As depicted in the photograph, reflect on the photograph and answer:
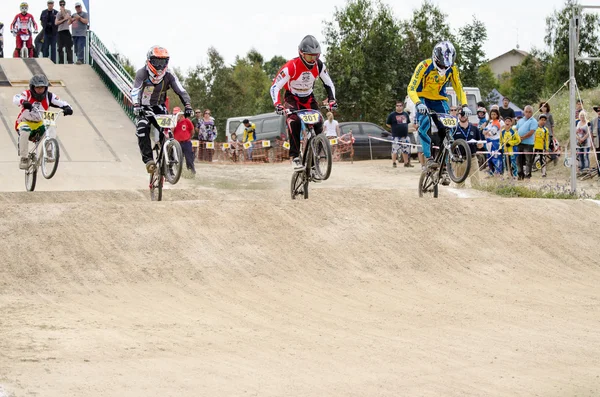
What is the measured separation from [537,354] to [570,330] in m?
1.27

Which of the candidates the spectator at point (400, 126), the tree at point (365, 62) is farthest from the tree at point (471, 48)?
the spectator at point (400, 126)

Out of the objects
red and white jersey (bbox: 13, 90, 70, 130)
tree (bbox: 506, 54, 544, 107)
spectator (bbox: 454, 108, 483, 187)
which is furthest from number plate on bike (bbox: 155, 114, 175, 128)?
tree (bbox: 506, 54, 544, 107)

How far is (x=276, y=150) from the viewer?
101 ft

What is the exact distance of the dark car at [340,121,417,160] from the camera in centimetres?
3115

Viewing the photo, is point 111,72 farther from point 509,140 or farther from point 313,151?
point 313,151

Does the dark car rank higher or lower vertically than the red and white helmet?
lower

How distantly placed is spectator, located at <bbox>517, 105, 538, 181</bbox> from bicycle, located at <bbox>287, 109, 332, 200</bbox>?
8.39 m

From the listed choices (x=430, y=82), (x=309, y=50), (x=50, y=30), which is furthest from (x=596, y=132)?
(x=50, y=30)

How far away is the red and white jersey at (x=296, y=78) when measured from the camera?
47.8 ft

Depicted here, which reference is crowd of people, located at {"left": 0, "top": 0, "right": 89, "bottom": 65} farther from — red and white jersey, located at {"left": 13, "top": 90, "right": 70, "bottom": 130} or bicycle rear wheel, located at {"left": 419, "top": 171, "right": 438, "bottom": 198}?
bicycle rear wheel, located at {"left": 419, "top": 171, "right": 438, "bottom": 198}

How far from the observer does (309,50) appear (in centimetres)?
1441

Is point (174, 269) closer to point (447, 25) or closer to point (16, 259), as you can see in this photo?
point (16, 259)

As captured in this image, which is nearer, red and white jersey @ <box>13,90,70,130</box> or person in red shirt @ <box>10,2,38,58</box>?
red and white jersey @ <box>13,90,70,130</box>

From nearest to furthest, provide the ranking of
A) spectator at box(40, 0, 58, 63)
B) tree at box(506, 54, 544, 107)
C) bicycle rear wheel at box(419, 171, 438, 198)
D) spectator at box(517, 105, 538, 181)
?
bicycle rear wheel at box(419, 171, 438, 198) → spectator at box(517, 105, 538, 181) → spectator at box(40, 0, 58, 63) → tree at box(506, 54, 544, 107)
